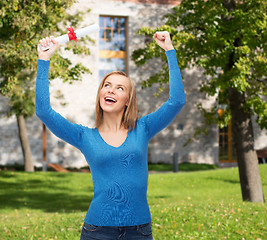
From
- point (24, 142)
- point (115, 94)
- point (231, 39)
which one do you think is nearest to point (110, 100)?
point (115, 94)

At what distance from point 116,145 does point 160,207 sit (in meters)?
6.27

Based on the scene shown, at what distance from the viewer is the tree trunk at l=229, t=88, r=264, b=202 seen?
9.70 meters

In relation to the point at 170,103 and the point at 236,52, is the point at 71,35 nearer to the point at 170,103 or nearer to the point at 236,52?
the point at 170,103

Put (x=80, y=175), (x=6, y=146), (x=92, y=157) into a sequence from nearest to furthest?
1. (x=92, y=157)
2. (x=80, y=175)
3. (x=6, y=146)

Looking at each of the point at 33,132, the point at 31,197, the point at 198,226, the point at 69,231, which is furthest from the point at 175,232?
the point at 33,132

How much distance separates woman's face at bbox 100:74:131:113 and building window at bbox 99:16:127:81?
748 inches

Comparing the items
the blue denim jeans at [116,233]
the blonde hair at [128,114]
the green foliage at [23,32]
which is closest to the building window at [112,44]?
the green foliage at [23,32]

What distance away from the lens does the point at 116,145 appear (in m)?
2.35

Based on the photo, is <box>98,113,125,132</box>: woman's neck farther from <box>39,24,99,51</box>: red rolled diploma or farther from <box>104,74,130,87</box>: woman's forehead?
<box>39,24,99,51</box>: red rolled diploma

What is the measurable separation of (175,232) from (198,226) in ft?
1.70

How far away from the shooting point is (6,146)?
2014 cm

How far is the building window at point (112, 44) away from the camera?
2146 cm

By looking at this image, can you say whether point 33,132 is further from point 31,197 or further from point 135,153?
point 135,153

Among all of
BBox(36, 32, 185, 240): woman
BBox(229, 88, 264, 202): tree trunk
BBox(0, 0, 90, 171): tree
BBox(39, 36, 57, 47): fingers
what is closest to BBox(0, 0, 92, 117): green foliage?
BBox(0, 0, 90, 171): tree
